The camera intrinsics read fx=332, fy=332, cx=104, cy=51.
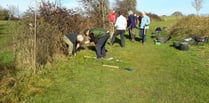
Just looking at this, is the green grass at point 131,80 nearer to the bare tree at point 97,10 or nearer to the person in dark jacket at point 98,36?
the person in dark jacket at point 98,36

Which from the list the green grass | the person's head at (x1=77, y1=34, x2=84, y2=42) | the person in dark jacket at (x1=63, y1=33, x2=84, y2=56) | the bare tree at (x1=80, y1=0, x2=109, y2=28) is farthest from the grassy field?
the bare tree at (x1=80, y1=0, x2=109, y2=28)

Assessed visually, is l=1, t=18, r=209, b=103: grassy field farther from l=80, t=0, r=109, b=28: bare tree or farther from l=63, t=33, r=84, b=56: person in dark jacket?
l=80, t=0, r=109, b=28: bare tree

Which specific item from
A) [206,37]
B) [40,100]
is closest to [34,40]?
[40,100]

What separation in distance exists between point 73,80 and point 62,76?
0.59m

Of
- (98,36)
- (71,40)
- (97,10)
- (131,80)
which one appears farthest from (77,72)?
(97,10)

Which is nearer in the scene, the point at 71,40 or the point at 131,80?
the point at 131,80

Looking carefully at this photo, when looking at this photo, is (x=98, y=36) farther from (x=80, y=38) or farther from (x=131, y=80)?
(x=131, y=80)

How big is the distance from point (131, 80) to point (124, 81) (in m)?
0.28

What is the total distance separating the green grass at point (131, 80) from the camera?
8.89m

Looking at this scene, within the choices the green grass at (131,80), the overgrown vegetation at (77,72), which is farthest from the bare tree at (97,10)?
the green grass at (131,80)

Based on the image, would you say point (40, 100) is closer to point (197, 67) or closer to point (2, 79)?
point (2, 79)

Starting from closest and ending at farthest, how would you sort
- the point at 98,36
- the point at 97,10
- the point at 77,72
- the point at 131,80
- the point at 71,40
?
the point at 131,80
the point at 77,72
the point at 98,36
the point at 71,40
the point at 97,10

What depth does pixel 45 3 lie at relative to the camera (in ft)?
51.6

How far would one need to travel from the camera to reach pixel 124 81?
420 inches
